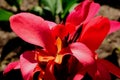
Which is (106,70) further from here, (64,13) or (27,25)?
(64,13)

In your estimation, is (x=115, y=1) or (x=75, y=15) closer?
(x=75, y=15)

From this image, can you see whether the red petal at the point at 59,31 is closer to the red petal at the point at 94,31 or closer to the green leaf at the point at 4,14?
the red petal at the point at 94,31

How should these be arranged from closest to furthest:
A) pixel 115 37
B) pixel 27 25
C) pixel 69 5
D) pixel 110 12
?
pixel 27 25 < pixel 69 5 < pixel 115 37 < pixel 110 12

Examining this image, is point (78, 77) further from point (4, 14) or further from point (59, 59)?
point (4, 14)

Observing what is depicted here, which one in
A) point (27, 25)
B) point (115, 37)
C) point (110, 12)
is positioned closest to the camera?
point (27, 25)

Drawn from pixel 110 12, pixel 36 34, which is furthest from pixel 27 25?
pixel 110 12

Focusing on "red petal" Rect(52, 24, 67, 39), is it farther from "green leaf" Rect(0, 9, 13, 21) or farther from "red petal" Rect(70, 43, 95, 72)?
"green leaf" Rect(0, 9, 13, 21)

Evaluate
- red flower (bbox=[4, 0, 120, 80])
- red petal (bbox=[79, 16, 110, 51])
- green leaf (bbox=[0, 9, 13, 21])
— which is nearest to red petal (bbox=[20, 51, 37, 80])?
red flower (bbox=[4, 0, 120, 80])
